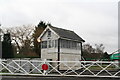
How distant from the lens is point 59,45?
27484 mm

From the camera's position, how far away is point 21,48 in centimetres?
4319

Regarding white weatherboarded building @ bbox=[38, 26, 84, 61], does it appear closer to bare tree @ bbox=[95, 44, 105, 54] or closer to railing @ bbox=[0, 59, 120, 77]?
railing @ bbox=[0, 59, 120, 77]

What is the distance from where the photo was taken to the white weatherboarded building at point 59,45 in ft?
90.6

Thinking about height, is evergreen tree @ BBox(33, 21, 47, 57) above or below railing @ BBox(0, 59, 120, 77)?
above

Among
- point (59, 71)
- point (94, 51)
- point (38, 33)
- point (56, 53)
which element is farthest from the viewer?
point (94, 51)

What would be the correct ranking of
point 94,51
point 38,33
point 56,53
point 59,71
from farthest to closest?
point 94,51 → point 38,33 → point 56,53 → point 59,71

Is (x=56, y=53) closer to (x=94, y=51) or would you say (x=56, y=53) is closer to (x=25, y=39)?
(x=25, y=39)

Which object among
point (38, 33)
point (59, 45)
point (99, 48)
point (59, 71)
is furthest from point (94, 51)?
point (59, 71)

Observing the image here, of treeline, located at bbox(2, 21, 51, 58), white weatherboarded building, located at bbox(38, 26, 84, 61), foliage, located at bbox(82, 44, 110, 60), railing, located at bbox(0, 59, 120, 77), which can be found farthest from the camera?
foliage, located at bbox(82, 44, 110, 60)

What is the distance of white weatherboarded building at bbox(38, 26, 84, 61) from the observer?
90.6 feet

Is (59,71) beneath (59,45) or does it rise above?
beneath

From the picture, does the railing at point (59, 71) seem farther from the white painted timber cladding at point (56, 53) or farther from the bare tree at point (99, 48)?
the bare tree at point (99, 48)

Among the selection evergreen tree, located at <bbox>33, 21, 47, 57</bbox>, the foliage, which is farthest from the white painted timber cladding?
the foliage

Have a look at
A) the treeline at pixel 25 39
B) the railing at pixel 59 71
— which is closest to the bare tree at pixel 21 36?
the treeline at pixel 25 39
